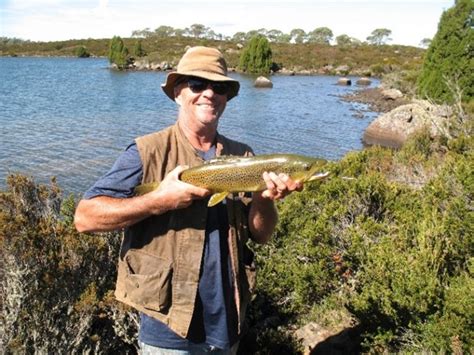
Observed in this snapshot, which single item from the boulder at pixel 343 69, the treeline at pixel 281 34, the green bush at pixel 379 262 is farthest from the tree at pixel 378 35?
the green bush at pixel 379 262

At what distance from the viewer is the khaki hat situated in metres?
3.01

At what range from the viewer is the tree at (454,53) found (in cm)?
2528

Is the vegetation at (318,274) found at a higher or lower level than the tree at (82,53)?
lower

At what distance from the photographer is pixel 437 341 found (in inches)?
190

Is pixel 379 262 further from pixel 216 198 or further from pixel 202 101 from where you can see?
pixel 202 101

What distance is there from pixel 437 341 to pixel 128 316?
3270 mm

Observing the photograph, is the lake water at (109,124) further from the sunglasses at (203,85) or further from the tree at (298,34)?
the tree at (298,34)

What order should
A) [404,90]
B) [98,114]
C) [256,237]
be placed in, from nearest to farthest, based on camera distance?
[256,237] → [98,114] → [404,90]

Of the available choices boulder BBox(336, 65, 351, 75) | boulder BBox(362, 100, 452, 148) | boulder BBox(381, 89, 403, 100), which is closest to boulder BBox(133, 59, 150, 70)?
boulder BBox(336, 65, 351, 75)

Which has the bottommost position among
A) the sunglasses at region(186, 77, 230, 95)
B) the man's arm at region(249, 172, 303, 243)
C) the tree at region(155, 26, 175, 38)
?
the man's arm at region(249, 172, 303, 243)

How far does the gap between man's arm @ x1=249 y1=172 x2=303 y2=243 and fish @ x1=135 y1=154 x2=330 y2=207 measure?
86 millimetres

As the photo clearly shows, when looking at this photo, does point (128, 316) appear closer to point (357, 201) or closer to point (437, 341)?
point (437, 341)

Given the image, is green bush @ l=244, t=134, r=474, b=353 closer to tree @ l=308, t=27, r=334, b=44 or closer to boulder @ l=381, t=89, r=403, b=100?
boulder @ l=381, t=89, r=403, b=100

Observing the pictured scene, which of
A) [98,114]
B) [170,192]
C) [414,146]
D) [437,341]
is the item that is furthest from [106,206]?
[98,114]
